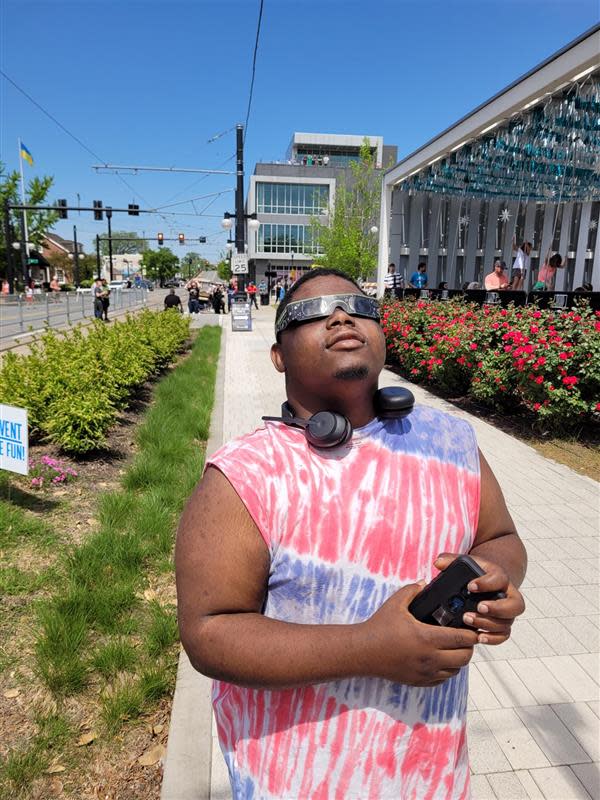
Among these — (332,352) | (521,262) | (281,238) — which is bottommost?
(332,352)

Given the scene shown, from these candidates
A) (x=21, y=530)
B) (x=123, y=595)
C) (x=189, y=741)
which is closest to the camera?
(x=189, y=741)

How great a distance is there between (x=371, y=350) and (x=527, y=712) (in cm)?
234

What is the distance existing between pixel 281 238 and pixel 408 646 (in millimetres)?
71128

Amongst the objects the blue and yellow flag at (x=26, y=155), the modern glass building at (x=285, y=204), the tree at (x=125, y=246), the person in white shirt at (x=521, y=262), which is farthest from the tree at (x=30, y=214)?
the tree at (x=125, y=246)

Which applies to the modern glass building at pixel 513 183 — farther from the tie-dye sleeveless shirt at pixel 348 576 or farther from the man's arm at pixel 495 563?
the tie-dye sleeveless shirt at pixel 348 576

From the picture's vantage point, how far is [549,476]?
5930 mm

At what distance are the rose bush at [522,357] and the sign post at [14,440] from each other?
5384 mm

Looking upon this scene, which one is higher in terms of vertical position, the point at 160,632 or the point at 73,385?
the point at 73,385

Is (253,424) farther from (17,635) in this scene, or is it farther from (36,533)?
(17,635)

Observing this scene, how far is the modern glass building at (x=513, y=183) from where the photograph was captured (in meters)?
10.5

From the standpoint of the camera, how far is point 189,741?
2430 mm

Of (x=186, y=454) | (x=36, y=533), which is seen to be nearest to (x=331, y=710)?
(x=36, y=533)

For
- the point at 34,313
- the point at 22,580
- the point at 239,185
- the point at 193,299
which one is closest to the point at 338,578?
the point at 22,580

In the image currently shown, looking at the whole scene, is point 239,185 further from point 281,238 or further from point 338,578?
point 281,238
